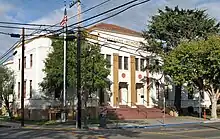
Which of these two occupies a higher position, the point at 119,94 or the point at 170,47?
the point at 170,47

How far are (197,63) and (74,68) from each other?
12011mm

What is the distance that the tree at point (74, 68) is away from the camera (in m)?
39.7

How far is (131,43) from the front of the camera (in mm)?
50375

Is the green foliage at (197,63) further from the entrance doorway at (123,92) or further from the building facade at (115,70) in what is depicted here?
the entrance doorway at (123,92)

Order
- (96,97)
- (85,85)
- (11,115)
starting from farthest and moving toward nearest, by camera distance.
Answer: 1. (11,115)
2. (96,97)
3. (85,85)

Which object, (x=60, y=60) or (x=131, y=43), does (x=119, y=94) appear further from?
(x=60, y=60)

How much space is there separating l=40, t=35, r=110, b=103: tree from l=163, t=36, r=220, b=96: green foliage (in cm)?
693

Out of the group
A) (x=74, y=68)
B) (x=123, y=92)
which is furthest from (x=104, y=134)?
(x=123, y=92)

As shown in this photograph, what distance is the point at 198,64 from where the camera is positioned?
4056 centimetres

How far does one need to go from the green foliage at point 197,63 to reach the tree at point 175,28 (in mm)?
5138

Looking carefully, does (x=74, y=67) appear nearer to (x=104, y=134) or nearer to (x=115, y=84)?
(x=115, y=84)

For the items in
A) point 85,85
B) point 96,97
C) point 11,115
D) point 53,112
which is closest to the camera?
point 85,85

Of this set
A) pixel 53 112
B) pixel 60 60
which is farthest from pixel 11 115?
pixel 60 60

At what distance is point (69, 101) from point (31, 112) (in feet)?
14.2
